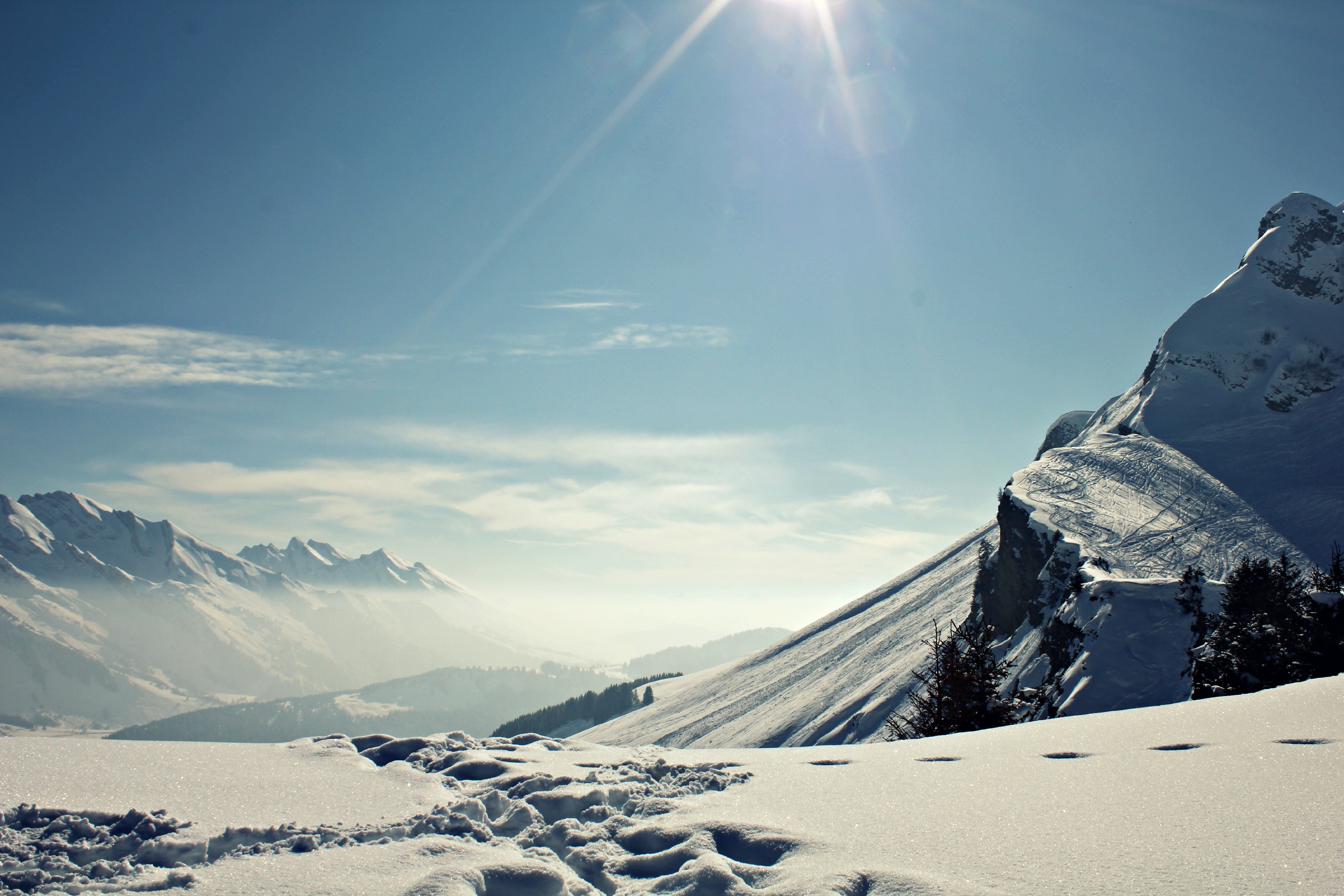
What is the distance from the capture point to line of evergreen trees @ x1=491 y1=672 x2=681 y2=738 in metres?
112

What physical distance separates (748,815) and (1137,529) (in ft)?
142

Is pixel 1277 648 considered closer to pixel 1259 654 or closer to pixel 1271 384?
pixel 1259 654

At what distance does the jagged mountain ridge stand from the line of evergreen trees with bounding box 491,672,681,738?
2826 cm

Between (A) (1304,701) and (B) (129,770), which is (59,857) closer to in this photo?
(B) (129,770)

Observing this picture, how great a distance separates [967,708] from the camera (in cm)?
1620

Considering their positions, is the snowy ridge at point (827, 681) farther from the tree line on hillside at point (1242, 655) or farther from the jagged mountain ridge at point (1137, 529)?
the tree line on hillside at point (1242, 655)

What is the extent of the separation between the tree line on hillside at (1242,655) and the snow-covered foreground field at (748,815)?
20.5ft

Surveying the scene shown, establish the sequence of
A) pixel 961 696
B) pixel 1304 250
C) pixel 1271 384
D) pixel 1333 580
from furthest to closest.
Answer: pixel 1304 250 < pixel 1271 384 < pixel 1333 580 < pixel 961 696

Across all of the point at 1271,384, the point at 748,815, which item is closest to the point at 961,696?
the point at 748,815

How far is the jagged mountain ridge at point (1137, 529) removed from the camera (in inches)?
1046

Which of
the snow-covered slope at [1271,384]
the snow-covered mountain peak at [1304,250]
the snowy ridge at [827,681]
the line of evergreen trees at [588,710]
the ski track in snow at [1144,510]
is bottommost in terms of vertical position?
the line of evergreen trees at [588,710]

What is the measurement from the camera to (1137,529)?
38.7 metres

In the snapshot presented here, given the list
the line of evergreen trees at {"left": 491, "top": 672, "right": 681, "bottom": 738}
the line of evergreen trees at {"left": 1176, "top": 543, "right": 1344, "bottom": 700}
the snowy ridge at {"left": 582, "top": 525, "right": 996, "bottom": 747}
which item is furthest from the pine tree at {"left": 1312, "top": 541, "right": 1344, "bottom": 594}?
the line of evergreen trees at {"left": 491, "top": 672, "right": 681, "bottom": 738}

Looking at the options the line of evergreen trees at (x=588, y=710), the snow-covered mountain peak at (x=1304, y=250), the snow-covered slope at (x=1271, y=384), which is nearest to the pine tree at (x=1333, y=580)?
the snow-covered slope at (x=1271, y=384)
